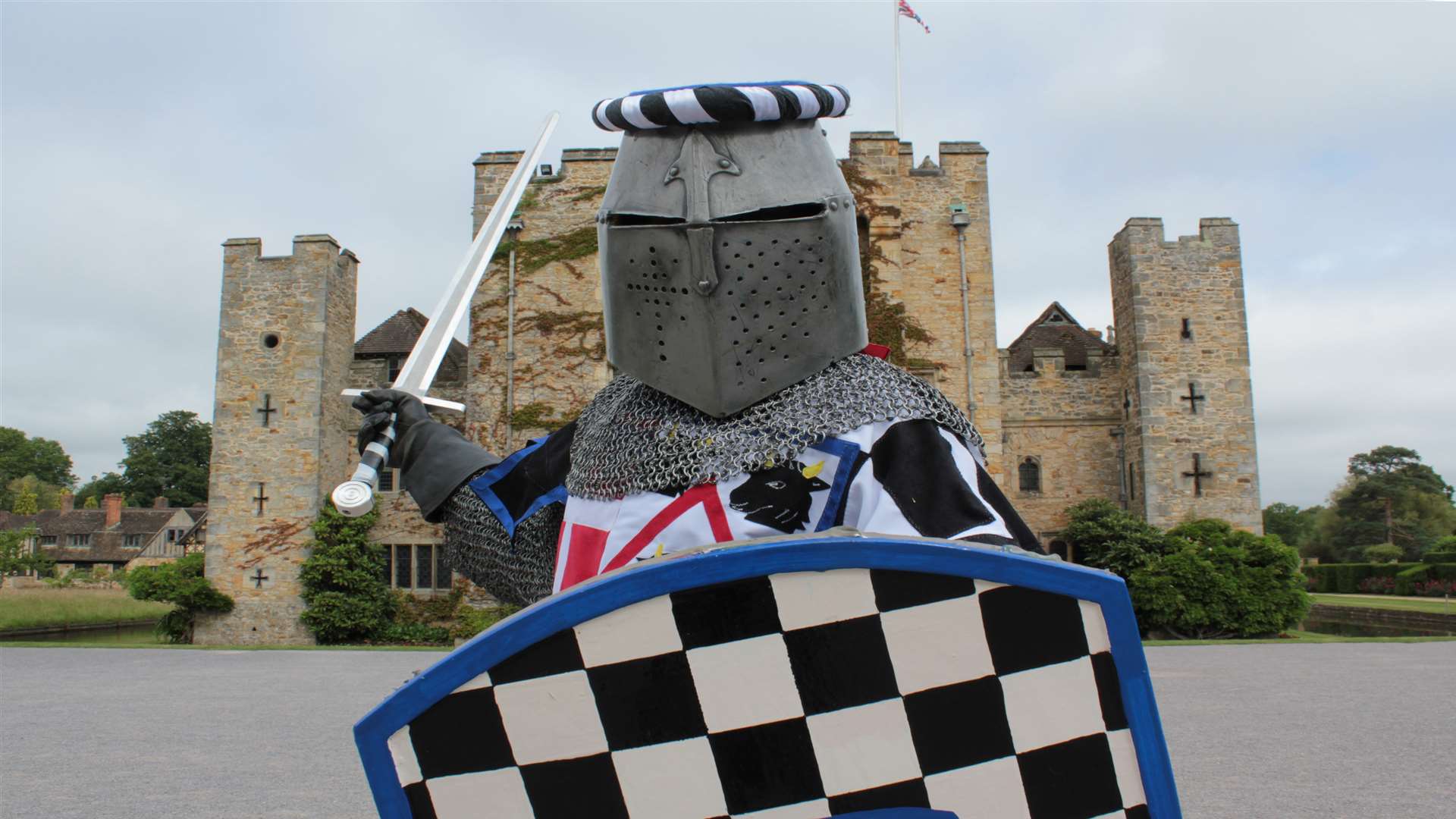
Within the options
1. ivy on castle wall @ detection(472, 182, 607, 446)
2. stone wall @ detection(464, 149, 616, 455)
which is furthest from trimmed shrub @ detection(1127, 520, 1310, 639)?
ivy on castle wall @ detection(472, 182, 607, 446)

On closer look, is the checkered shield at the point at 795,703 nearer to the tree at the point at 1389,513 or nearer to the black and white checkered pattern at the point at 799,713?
the black and white checkered pattern at the point at 799,713

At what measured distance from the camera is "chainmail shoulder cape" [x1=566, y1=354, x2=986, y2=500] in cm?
177

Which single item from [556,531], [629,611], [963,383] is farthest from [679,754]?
[963,383]

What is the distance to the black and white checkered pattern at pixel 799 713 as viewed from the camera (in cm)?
108

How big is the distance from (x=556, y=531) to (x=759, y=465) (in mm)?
718

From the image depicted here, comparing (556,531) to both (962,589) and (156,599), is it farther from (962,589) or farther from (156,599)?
(156,599)

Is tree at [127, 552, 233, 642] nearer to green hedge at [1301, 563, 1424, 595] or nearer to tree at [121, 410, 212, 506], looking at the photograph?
green hedge at [1301, 563, 1424, 595]

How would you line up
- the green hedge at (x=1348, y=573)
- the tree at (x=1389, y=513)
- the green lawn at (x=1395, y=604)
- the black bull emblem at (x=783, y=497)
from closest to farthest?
the black bull emblem at (x=783, y=497) → the green lawn at (x=1395, y=604) → the green hedge at (x=1348, y=573) → the tree at (x=1389, y=513)

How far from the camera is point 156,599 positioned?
17.3 meters

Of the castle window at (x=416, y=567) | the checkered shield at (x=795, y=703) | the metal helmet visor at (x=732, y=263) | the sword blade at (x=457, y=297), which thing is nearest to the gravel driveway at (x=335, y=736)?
the sword blade at (x=457, y=297)

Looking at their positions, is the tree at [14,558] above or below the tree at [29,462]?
below

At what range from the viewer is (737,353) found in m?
1.88

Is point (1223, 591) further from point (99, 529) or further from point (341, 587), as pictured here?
point (99, 529)

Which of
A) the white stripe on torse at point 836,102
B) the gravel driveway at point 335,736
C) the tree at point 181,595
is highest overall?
the white stripe on torse at point 836,102
